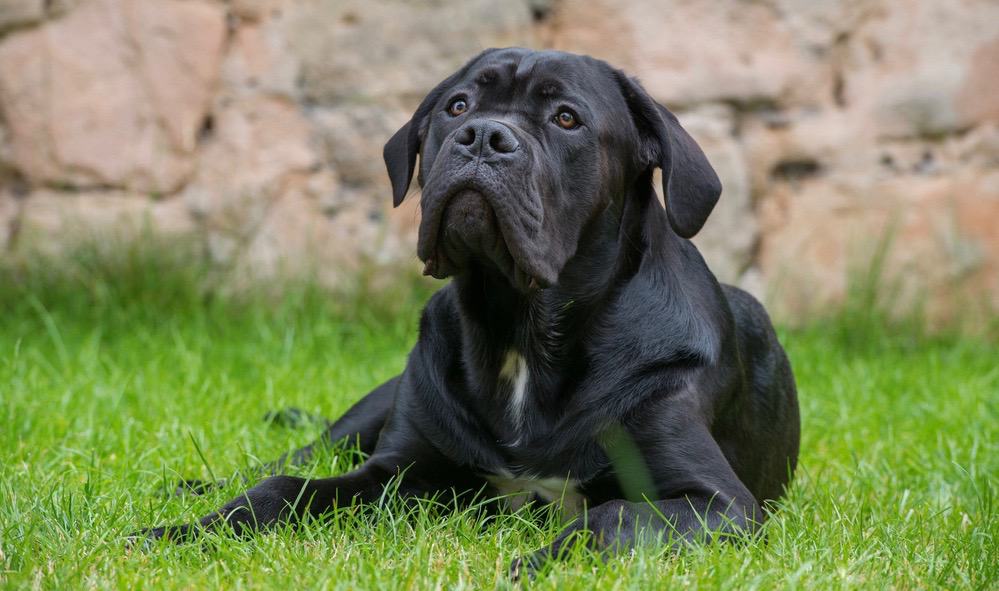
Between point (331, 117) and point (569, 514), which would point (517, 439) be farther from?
point (331, 117)

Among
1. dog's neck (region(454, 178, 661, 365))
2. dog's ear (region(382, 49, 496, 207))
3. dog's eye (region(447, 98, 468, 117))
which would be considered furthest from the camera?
dog's ear (region(382, 49, 496, 207))

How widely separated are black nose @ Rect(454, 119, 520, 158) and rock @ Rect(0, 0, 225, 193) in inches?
144

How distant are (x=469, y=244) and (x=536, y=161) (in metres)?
0.26

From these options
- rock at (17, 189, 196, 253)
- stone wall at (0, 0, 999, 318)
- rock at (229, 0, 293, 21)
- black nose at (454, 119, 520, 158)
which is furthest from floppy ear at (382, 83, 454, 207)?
rock at (229, 0, 293, 21)

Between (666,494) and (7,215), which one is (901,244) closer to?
(666,494)

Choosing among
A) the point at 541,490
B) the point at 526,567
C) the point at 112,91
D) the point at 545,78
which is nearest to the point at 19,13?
the point at 112,91

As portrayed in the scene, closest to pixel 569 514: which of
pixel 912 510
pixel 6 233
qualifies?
pixel 912 510

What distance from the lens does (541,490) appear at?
291 centimetres

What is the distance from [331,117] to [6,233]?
176 cm

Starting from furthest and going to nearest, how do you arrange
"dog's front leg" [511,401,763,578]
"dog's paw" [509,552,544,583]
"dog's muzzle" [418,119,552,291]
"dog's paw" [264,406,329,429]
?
1. "dog's paw" [264,406,329,429]
2. "dog's muzzle" [418,119,552,291]
3. "dog's front leg" [511,401,763,578]
4. "dog's paw" [509,552,544,583]

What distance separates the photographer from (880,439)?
4.16m

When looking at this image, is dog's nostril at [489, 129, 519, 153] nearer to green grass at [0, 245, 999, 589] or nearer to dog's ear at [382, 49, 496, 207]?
dog's ear at [382, 49, 496, 207]

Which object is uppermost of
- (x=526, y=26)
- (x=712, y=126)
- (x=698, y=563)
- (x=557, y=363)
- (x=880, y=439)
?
(x=526, y=26)

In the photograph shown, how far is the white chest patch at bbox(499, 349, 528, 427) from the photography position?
9.68ft
